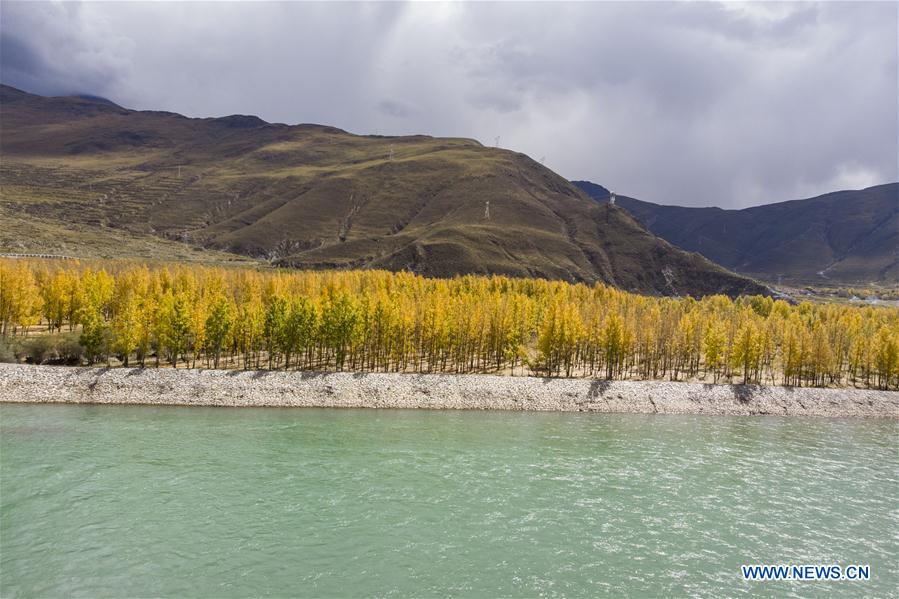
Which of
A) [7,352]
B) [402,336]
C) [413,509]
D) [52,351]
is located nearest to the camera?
[413,509]

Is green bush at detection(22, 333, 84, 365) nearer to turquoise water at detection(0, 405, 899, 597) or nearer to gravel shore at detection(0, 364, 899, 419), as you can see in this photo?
gravel shore at detection(0, 364, 899, 419)

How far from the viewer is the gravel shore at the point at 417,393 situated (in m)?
64.3

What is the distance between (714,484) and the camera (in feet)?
143

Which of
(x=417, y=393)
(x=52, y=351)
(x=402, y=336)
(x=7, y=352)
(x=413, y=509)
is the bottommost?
(x=413, y=509)

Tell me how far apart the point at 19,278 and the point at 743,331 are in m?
117

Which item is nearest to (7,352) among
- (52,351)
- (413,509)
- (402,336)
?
(52,351)

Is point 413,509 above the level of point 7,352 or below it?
below

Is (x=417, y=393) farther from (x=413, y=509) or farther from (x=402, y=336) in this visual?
(x=413, y=509)

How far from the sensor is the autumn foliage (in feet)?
250

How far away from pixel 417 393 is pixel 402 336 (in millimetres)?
14062

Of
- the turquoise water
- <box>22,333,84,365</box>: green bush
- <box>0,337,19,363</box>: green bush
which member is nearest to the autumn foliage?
<box>22,333,84,365</box>: green bush

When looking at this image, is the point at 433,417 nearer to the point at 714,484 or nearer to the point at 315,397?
the point at 315,397

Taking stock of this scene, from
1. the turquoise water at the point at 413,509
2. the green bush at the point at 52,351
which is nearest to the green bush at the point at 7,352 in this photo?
the green bush at the point at 52,351

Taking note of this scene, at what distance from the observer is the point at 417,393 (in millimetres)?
71062
